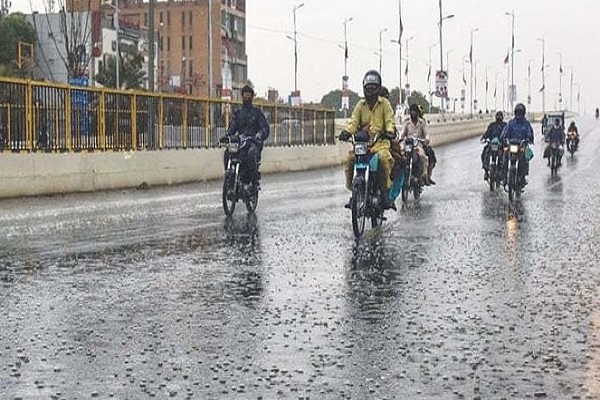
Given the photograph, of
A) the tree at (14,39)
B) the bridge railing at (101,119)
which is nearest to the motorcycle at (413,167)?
the bridge railing at (101,119)

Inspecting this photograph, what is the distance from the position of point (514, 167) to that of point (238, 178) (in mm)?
6513

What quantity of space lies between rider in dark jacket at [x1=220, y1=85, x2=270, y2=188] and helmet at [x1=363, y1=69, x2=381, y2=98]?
334 cm

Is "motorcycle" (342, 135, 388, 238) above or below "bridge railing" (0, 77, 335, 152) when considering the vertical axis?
below

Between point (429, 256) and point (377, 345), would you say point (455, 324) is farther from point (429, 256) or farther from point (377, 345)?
point (429, 256)

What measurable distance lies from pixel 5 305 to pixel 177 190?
50.4ft

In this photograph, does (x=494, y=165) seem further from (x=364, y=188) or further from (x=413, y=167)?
(x=364, y=188)

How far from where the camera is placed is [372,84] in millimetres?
13039

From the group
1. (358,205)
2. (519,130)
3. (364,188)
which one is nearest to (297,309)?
(358,205)

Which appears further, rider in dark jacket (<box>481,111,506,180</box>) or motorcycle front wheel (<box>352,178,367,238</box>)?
rider in dark jacket (<box>481,111,506,180</box>)

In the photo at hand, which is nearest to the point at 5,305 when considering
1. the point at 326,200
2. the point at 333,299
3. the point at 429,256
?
the point at 333,299

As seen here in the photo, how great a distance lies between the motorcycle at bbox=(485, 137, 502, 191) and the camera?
22750 mm

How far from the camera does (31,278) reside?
899cm

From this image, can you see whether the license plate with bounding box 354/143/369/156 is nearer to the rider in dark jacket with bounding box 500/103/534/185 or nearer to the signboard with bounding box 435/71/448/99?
the rider in dark jacket with bounding box 500/103/534/185

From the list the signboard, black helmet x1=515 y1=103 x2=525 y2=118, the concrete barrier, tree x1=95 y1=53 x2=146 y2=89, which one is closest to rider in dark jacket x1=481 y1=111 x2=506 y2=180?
black helmet x1=515 y1=103 x2=525 y2=118
